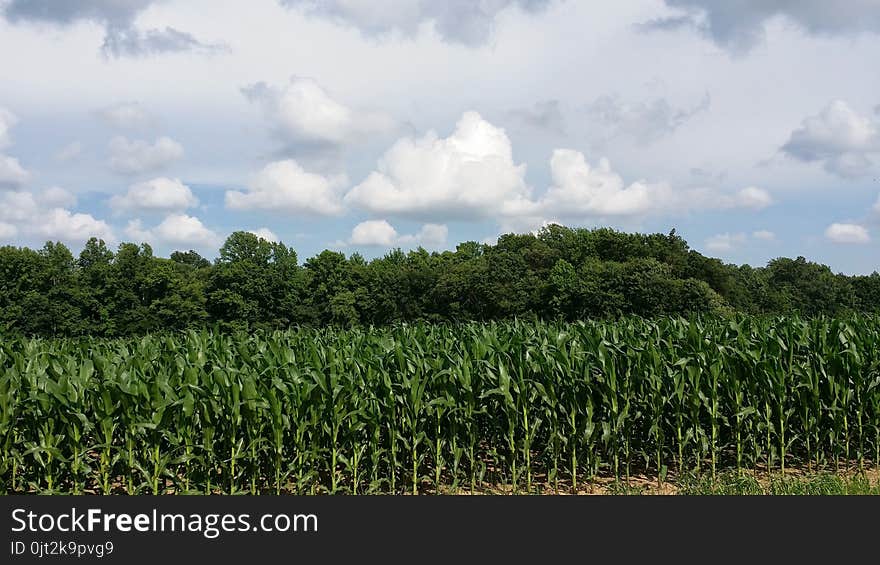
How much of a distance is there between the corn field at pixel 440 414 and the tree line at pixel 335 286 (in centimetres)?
3586

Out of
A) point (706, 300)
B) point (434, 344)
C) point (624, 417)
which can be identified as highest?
point (706, 300)

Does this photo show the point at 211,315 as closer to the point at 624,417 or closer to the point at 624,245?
the point at 624,245

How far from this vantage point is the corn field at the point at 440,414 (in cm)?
760

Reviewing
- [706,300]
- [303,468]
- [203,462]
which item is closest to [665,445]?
[303,468]

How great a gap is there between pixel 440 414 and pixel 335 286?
52.1m

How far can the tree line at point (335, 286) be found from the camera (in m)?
46.9

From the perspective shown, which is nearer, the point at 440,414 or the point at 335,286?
the point at 440,414

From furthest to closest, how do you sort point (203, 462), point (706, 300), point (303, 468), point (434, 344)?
point (706, 300) < point (434, 344) < point (303, 468) < point (203, 462)

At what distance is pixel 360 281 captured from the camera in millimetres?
59688

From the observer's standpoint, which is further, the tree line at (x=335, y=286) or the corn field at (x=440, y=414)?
the tree line at (x=335, y=286)

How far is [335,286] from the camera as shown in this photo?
195ft

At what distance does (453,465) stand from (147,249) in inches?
2179

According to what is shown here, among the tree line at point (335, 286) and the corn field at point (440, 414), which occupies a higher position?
the tree line at point (335, 286)

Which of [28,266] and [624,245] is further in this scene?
[28,266]
